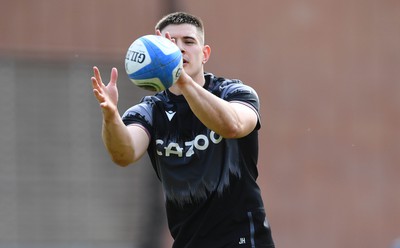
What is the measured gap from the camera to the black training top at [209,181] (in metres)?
5.75

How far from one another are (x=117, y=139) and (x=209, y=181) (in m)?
0.69

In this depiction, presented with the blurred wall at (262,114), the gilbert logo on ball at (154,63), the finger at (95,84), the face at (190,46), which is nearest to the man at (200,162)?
the face at (190,46)

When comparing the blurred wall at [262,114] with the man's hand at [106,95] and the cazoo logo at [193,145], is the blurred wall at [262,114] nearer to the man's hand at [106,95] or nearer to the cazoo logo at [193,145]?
the cazoo logo at [193,145]

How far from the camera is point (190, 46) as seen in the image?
594 cm

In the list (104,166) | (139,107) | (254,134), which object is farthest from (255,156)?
(104,166)

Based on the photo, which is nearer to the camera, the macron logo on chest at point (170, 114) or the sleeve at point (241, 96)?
the sleeve at point (241, 96)

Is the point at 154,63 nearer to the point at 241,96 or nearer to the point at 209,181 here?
the point at 241,96

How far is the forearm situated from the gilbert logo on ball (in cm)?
33

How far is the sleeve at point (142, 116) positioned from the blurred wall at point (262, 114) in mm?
6895

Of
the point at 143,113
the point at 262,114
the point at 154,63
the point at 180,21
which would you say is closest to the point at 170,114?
the point at 143,113

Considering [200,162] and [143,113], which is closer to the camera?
[200,162]

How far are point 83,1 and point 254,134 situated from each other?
26.2 ft

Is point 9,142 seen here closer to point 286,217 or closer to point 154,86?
point 286,217

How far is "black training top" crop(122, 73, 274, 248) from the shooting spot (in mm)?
5750
